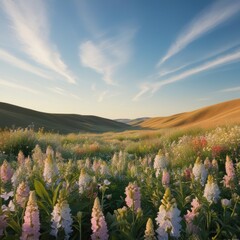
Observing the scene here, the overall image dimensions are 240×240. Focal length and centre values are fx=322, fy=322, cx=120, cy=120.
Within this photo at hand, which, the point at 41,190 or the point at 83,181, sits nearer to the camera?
the point at 41,190

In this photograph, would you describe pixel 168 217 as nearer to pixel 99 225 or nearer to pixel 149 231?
pixel 149 231

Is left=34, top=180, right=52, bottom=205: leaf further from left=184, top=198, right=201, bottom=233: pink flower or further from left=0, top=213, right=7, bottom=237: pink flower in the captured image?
left=184, top=198, right=201, bottom=233: pink flower

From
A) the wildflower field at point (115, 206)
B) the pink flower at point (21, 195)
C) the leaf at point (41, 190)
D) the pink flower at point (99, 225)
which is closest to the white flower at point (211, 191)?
the wildflower field at point (115, 206)

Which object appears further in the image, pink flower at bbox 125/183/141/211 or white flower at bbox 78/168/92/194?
white flower at bbox 78/168/92/194

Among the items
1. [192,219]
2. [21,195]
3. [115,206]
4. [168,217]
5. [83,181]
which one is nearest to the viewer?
[168,217]

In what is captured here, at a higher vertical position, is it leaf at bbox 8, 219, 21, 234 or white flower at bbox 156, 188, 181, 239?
white flower at bbox 156, 188, 181, 239

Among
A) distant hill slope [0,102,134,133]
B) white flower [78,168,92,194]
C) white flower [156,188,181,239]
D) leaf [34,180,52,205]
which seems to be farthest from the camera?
distant hill slope [0,102,134,133]

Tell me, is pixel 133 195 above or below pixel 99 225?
above

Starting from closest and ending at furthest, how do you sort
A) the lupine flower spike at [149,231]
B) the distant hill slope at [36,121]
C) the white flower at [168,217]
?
1. the lupine flower spike at [149,231]
2. the white flower at [168,217]
3. the distant hill slope at [36,121]

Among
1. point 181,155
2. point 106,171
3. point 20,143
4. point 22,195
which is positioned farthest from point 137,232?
point 20,143

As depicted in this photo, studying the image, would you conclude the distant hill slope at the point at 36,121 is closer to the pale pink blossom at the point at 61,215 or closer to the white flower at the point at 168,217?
the pale pink blossom at the point at 61,215

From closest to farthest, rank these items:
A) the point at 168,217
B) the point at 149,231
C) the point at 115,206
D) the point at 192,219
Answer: the point at 149,231 < the point at 168,217 < the point at 192,219 < the point at 115,206

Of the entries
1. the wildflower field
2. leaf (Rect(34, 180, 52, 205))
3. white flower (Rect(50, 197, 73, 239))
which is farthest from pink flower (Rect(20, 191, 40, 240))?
leaf (Rect(34, 180, 52, 205))

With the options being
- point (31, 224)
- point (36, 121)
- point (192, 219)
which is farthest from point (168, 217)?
point (36, 121)
